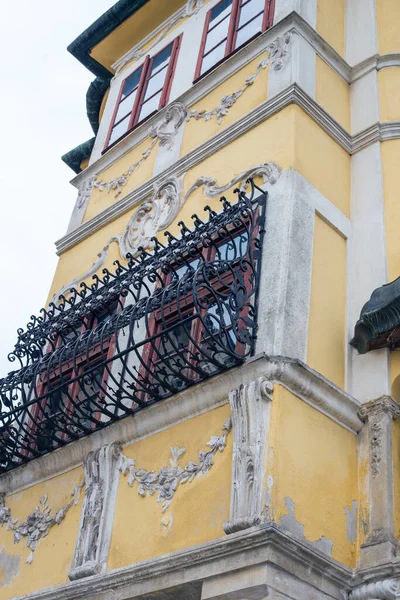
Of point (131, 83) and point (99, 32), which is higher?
point (99, 32)

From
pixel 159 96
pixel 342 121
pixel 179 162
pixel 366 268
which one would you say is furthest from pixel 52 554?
pixel 159 96

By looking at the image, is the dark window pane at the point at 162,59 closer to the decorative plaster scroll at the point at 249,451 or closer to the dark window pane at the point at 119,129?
the dark window pane at the point at 119,129

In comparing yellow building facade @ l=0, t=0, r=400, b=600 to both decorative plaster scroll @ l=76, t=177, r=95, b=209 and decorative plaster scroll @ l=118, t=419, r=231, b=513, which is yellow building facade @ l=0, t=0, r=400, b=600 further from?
decorative plaster scroll @ l=76, t=177, r=95, b=209

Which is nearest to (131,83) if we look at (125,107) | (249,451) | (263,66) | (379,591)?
(125,107)

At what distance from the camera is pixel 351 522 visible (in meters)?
6.41

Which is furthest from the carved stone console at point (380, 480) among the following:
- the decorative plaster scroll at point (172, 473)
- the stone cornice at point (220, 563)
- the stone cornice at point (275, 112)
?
the stone cornice at point (275, 112)

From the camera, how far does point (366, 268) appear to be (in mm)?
7762

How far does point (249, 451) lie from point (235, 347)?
1054mm

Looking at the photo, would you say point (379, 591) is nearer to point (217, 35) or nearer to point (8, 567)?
point (8, 567)

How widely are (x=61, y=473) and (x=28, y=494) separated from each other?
571mm

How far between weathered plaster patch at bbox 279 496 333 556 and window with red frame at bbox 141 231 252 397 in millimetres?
1303

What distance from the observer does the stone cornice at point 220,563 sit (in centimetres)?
555

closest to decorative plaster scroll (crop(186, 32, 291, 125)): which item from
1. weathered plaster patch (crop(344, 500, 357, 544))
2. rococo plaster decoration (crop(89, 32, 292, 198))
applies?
rococo plaster decoration (crop(89, 32, 292, 198))

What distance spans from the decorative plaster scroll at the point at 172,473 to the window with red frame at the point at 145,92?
5.53 metres
